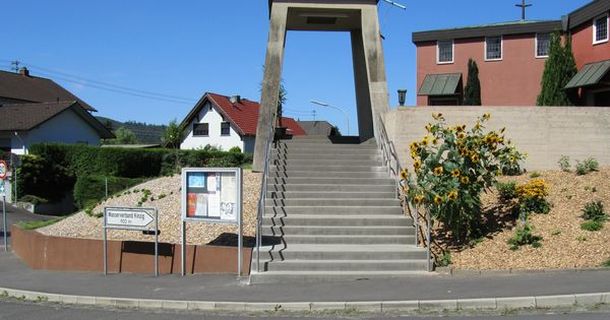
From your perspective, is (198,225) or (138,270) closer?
(138,270)

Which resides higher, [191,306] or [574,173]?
[574,173]

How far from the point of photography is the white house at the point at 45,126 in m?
43.8

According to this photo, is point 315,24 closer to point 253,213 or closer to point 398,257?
point 253,213

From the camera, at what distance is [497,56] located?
32125 mm

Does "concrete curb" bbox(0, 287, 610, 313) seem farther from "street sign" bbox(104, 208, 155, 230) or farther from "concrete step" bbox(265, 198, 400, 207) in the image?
"concrete step" bbox(265, 198, 400, 207)

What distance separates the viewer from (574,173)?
16.6m

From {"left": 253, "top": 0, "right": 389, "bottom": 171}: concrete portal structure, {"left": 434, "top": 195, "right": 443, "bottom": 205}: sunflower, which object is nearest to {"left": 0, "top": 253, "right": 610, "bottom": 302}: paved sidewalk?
{"left": 434, "top": 195, "right": 443, "bottom": 205}: sunflower

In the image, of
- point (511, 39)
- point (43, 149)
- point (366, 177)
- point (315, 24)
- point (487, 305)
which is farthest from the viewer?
point (43, 149)

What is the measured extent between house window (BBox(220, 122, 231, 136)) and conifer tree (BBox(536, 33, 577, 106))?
32.2 metres

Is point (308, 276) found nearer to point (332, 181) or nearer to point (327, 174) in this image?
point (332, 181)

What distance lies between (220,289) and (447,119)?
8.82 m

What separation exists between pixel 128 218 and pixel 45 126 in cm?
3417

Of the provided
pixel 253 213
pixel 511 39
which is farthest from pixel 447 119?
pixel 511 39

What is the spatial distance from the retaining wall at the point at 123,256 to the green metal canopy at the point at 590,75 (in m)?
17.6
